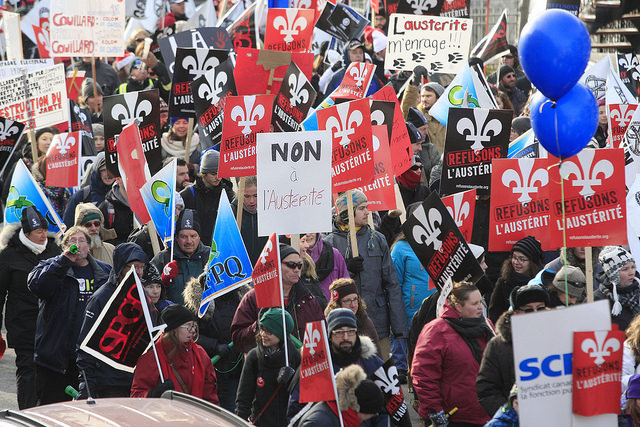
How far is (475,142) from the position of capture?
403 inches

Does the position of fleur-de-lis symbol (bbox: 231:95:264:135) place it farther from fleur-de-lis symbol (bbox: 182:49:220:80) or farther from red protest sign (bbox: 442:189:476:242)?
fleur-de-lis symbol (bbox: 182:49:220:80)

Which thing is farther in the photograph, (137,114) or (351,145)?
(137,114)

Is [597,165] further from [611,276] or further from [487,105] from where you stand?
[487,105]

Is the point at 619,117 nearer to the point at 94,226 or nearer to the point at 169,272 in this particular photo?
the point at 169,272

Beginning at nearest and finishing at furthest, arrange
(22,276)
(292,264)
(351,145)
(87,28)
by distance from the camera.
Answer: (292,264) → (22,276) → (351,145) → (87,28)

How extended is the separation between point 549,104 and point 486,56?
Result: 363 inches

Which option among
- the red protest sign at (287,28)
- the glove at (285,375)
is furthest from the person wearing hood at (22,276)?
the red protest sign at (287,28)

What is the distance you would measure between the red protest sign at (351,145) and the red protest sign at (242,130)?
786mm

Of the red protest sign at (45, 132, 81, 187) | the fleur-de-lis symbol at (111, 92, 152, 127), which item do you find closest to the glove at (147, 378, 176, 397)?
the fleur-de-lis symbol at (111, 92, 152, 127)

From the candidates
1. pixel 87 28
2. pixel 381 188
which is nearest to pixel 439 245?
pixel 381 188

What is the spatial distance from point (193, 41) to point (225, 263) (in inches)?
279

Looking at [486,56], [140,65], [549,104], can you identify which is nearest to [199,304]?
[549,104]

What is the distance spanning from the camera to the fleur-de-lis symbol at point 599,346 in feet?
19.3

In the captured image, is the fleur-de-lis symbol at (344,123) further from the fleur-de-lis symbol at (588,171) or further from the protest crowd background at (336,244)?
the fleur-de-lis symbol at (588,171)
